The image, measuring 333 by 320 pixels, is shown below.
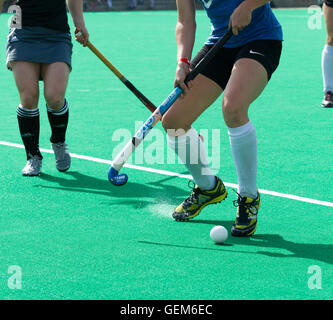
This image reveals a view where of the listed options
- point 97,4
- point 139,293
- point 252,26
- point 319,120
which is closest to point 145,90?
point 319,120

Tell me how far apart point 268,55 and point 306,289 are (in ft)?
4.42

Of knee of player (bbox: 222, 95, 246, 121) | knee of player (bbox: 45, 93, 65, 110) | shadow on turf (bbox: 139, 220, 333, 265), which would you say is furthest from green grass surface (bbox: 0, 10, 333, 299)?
knee of player (bbox: 222, 95, 246, 121)

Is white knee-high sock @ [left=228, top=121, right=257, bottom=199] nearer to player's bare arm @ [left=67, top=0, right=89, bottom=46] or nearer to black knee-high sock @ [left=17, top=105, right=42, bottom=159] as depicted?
player's bare arm @ [left=67, top=0, right=89, bottom=46]

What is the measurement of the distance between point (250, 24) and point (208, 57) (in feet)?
1.01

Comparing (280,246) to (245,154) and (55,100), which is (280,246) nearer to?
(245,154)

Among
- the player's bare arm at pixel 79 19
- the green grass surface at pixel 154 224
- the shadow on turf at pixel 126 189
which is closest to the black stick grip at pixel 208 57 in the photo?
the green grass surface at pixel 154 224

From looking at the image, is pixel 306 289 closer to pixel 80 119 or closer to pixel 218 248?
pixel 218 248

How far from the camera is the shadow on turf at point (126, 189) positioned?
485 centimetres

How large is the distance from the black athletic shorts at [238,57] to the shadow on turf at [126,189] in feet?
3.30

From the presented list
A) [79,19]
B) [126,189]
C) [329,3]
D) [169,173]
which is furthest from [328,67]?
[126,189]

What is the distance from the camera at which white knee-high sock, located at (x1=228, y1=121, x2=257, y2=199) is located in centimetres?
398

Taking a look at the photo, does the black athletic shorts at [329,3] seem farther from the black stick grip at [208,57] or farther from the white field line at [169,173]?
the black stick grip at [208,57]

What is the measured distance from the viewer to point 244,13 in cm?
383

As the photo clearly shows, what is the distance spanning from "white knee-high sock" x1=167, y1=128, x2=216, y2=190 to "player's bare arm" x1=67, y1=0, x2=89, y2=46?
4.76 ft
